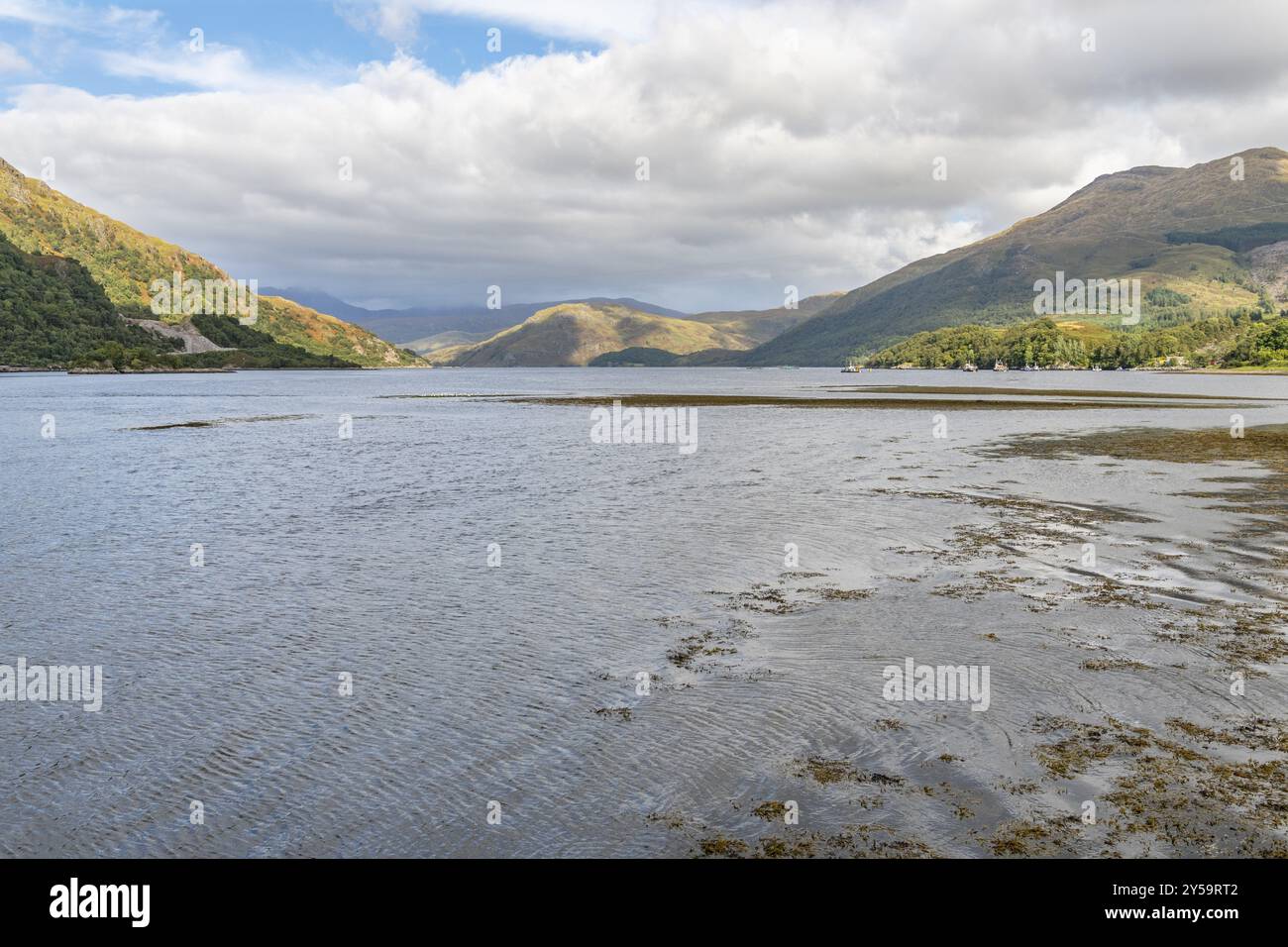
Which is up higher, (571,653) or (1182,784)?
(571,653)

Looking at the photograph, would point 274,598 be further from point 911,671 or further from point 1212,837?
point 1212,837

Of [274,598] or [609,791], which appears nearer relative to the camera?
[609,791]

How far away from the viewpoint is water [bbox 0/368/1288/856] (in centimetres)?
1207

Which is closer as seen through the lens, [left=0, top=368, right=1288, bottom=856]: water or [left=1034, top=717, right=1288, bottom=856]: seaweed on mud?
[left=1034, top=717, right=1288, bottom=856]: seaweed on mud

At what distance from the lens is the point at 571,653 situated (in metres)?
19.4

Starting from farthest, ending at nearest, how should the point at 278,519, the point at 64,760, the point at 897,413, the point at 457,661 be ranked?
1. the point at 897,413
2. the point at 278,519
3. the point at 457,661
4. the point at 64,760

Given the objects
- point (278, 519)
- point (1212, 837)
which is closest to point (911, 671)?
point (1212, 837)

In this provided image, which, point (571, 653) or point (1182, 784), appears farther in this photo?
point (571, 653)

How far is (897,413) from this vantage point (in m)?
114

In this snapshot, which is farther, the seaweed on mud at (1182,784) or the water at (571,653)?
the water at (571,653)

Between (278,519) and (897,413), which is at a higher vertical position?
(897,413)

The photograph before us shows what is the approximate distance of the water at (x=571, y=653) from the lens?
1207cm
